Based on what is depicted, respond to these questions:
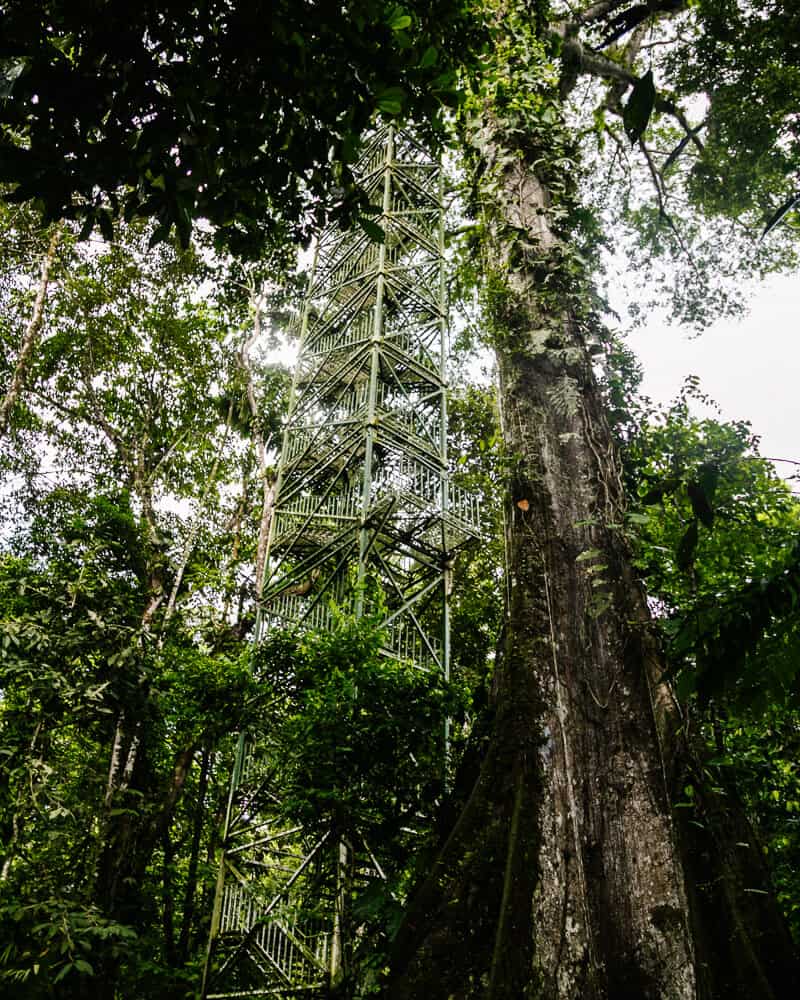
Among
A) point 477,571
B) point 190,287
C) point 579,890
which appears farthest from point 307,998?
point 190,287

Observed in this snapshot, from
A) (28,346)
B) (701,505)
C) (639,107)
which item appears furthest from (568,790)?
(28,346)

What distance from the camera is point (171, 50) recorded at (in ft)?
8.64

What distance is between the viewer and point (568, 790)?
2.99 meters

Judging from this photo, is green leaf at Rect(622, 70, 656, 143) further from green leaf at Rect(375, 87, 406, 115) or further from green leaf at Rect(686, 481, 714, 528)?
green leaf at Rect(375, 87, 406, 115)

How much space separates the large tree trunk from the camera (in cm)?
257

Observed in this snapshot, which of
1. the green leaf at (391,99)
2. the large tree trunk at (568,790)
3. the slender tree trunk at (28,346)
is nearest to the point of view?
the large tree trunk at (568,790)

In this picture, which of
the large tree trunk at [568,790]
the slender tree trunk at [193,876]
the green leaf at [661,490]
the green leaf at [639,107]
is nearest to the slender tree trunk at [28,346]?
the slender tree trunk at [193,876]

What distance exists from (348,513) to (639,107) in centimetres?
836

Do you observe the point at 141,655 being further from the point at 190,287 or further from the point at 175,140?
the point at 190,287

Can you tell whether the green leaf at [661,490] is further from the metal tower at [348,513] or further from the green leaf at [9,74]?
the metal tower at [348,513]

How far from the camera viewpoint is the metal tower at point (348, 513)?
6.94 m

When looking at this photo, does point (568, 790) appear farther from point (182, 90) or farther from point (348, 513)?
point (348, 513)

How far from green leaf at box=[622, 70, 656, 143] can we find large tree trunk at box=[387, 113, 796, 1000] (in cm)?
257

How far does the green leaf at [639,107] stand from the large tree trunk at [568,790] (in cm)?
257
